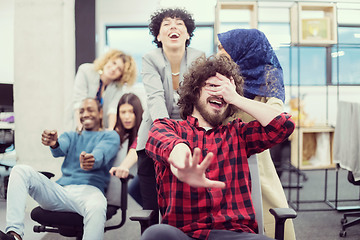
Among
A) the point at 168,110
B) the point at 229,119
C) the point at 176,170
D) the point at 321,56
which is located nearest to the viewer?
the point at 176,170

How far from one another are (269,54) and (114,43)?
159 inches

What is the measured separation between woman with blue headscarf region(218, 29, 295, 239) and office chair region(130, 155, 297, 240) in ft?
0.47

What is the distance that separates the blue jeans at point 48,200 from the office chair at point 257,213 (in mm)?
653

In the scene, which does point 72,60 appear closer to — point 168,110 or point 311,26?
point 168,110

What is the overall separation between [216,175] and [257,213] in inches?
10.5

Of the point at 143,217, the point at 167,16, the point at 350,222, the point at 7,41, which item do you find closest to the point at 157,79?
the point at 167,16

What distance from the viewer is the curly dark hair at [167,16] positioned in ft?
6.24

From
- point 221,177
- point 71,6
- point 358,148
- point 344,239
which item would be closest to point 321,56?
point 358,148

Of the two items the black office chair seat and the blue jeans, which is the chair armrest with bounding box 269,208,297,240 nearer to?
the blue jeans

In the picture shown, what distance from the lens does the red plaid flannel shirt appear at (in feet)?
4.38

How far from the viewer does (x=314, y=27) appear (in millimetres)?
3600

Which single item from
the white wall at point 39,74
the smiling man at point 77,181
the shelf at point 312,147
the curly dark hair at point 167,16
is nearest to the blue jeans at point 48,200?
the smiling man at point 77,181

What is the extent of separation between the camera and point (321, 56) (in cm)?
578

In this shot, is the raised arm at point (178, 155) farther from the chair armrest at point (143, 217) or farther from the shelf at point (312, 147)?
the shelf at point (312, 147)
